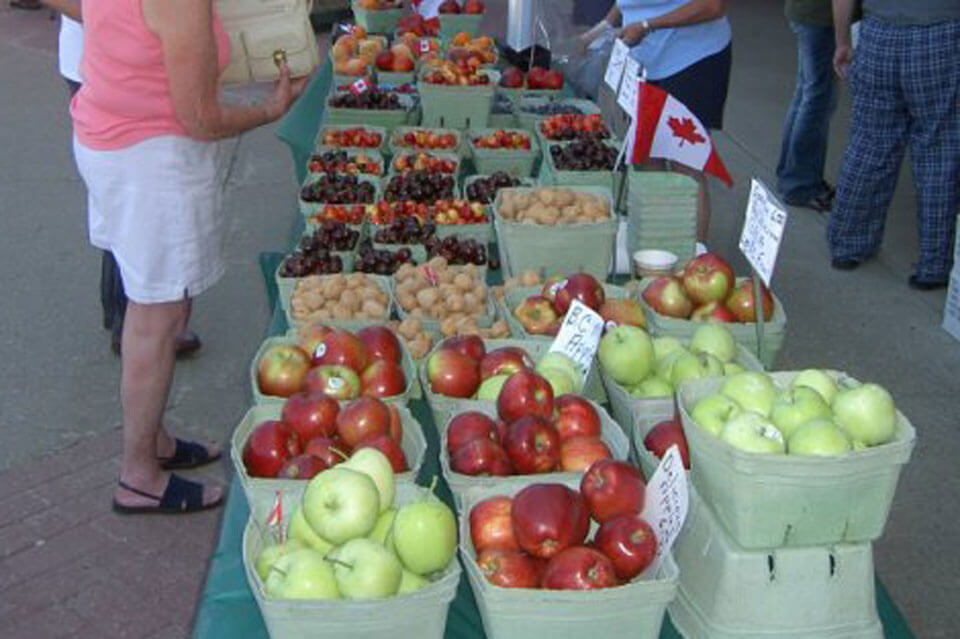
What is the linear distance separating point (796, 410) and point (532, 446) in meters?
0.47

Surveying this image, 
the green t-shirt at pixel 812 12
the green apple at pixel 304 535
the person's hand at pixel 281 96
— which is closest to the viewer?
the green apple at pixel 304 535

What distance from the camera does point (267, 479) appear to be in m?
2.11

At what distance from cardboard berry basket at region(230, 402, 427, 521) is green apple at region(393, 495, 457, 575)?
23cm

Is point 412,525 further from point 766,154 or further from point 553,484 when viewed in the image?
point 766,154

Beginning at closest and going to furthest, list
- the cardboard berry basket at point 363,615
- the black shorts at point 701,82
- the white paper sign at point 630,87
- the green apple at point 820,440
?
the cardboard berry basket at point 363,615 → the green apple at point 820,440 → the white paper sign at point 630,87 → the black shorts at point 701,82

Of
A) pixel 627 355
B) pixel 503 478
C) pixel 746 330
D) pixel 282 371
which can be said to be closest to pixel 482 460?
pixel 503 478

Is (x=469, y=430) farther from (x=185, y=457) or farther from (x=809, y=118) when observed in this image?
(x=809, y=118)

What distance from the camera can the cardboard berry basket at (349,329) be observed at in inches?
97.9

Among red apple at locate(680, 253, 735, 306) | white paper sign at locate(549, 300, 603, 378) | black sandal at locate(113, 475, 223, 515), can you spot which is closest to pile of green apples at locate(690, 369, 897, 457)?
white paper sign at locate(549, 300, 603, 378)

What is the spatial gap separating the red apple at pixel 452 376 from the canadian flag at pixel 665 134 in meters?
1.55

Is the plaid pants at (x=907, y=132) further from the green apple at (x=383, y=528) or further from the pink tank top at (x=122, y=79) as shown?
the green apple at (x=383, y=528)

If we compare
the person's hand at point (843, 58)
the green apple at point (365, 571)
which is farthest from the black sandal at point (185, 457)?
the person's hand at point (843, 58)

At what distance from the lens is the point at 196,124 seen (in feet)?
9.70

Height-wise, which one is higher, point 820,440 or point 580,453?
point 820,440
